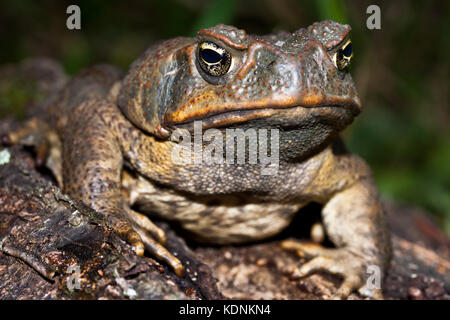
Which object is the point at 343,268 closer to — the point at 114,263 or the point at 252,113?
the point at 252,113

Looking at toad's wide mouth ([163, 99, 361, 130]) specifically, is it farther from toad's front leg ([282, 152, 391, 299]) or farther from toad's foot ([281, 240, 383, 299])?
toad's foot ([281, 240, 383, 299])

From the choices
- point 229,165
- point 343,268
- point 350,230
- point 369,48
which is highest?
point 369,48

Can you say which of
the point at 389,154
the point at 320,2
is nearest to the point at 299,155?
the point at 320,2

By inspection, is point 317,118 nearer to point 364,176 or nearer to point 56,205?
point 364,176

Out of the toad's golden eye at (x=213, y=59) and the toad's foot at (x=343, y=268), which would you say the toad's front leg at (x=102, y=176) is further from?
the toad's foot at (x=343, y=268)

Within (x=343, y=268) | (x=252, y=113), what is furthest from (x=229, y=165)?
(x=343, y=268)

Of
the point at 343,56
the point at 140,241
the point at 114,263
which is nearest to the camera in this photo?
the point at 114,263
